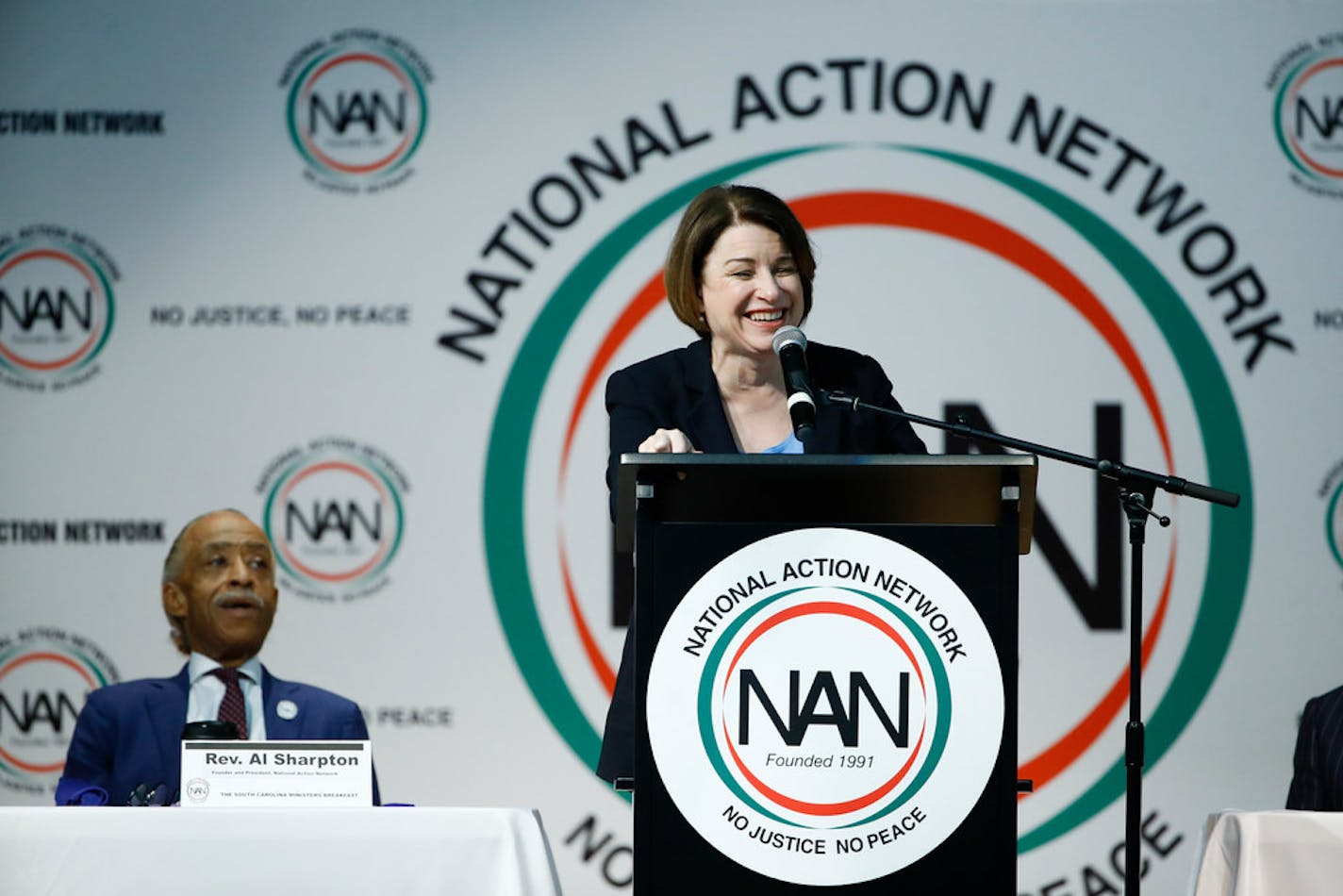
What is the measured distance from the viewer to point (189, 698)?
4.00 meters

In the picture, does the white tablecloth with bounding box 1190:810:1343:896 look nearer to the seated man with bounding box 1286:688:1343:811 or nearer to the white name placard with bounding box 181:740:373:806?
the seated man with bounding box 1286:688:1343:811

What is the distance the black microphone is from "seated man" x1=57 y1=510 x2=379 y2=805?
Answer: 1.51m

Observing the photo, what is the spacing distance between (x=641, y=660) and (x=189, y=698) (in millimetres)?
2403

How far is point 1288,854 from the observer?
2129 mm

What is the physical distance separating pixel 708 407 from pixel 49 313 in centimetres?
271

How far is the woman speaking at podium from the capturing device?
9.10ft

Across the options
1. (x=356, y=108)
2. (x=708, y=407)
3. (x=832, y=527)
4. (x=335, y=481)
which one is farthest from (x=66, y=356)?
(x=832, y=527)

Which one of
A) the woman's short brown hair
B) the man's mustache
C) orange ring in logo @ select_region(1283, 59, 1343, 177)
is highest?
orange ring in logo @ select_region(1283, 59, 1343, 177)

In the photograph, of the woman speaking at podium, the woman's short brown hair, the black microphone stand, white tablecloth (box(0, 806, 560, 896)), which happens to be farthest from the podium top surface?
the woman's short brown hair

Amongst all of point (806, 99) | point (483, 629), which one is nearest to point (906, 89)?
point (806, 99)

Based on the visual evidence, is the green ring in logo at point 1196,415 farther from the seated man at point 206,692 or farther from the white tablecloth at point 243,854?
the white tablecloth at point 243,854

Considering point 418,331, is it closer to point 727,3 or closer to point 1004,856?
point 727,3

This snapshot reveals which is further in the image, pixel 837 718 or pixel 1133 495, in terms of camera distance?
pixel 1133 495

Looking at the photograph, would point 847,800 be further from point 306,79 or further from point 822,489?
point 306,79
